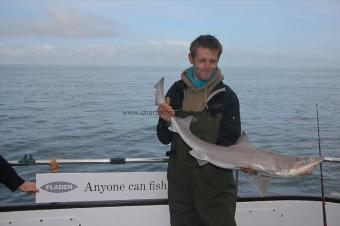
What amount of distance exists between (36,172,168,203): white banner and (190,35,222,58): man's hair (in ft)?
5.40

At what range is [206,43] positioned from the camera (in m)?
3.73

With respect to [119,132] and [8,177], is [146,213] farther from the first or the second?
[119,132]

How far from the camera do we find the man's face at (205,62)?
3709 mm

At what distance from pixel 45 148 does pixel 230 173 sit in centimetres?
1246

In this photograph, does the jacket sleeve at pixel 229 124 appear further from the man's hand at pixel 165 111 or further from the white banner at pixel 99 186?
the white banner at pixel 99 186

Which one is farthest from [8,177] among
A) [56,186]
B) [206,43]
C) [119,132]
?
[119,132]

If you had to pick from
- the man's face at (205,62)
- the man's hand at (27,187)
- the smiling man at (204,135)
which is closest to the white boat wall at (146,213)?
the smiling man at (204,135)

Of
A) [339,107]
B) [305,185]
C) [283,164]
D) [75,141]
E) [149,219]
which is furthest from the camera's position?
[339,107]

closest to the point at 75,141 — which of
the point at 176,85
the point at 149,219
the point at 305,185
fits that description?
the point at 305,185

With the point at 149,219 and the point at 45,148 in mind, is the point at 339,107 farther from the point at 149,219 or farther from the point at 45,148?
the point at 149,219

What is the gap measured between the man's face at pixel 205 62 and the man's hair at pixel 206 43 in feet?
0.11

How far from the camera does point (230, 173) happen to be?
373 centimetres

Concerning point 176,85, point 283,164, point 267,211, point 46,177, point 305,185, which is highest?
point 176,85

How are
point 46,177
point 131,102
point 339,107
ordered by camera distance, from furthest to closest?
point 131,102, point 339,107, point 46,177
